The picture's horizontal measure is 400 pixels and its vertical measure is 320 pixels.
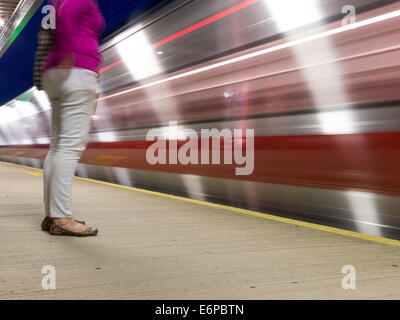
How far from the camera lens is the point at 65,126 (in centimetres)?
241

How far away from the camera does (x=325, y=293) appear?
1582 mm

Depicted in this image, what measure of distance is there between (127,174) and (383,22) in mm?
4075

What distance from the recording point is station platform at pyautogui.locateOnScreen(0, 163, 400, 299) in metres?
1.58

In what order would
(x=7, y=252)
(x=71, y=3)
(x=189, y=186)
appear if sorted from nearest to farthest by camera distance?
(x=7, y=252) → (x=71, y=3) → (x=189, y=186)

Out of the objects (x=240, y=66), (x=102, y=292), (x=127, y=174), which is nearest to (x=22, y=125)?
(x=127, y=174)

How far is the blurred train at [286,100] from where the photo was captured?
2.75 meters

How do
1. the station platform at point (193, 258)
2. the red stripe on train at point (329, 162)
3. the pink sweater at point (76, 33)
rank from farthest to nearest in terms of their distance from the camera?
the red stripe on train at point (329, 162)
the pink sweater at point (76, 33)
the station platform at point (193, 258)

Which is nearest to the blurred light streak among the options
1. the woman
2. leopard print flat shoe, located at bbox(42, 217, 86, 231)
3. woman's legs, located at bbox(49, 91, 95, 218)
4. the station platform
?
the station platform

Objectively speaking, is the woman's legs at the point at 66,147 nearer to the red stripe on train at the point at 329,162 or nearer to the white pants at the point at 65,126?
the white pants at the point at 65,126

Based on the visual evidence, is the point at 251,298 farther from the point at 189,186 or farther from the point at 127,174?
the point at 127,174

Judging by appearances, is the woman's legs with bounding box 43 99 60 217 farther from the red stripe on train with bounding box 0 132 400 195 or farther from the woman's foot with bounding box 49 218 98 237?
the red stripe on train with bounding box 0 132 400 195

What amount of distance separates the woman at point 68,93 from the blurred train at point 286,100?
155 centimetres

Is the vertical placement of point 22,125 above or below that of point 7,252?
above

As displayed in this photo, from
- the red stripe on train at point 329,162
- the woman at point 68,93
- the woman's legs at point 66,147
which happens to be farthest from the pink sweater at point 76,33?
the red stripe on train at point 329,162
